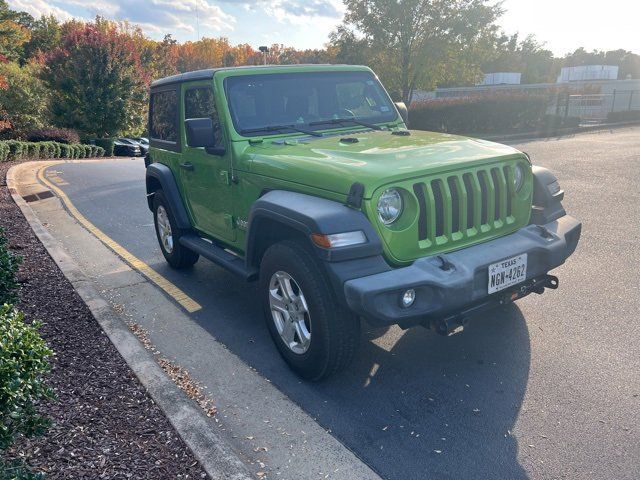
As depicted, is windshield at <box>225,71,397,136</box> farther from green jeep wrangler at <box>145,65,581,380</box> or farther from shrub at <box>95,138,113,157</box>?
shrub at <box>95,138,113,157</box>

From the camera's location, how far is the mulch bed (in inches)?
109

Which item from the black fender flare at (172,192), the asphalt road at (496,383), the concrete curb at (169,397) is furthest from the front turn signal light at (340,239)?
the black fender flare at (172,192)

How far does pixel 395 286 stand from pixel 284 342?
1.15 metres

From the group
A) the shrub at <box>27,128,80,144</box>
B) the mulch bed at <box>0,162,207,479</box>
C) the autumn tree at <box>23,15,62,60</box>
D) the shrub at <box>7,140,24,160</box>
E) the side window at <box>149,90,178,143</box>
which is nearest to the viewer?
the mulch bed at <box>0,162,207,479</box>

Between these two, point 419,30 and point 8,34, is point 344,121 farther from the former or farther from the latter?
point 8,34

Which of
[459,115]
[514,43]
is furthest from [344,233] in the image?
[514,43]

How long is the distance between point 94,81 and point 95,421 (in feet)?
98.1

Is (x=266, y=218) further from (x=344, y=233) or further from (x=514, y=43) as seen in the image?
(x=514, y=43)

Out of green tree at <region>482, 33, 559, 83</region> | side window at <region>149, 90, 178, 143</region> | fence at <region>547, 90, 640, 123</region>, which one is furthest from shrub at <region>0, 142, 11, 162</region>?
green tree at <region>482, 33, 559, 83</region>

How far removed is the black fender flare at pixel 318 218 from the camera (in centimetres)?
314

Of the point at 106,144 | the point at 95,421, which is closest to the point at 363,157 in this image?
the point at 95,421

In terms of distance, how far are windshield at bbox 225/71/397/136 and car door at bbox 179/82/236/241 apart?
248 mm

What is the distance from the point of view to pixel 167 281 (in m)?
5.91

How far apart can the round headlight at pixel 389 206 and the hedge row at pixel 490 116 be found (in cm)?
2303
